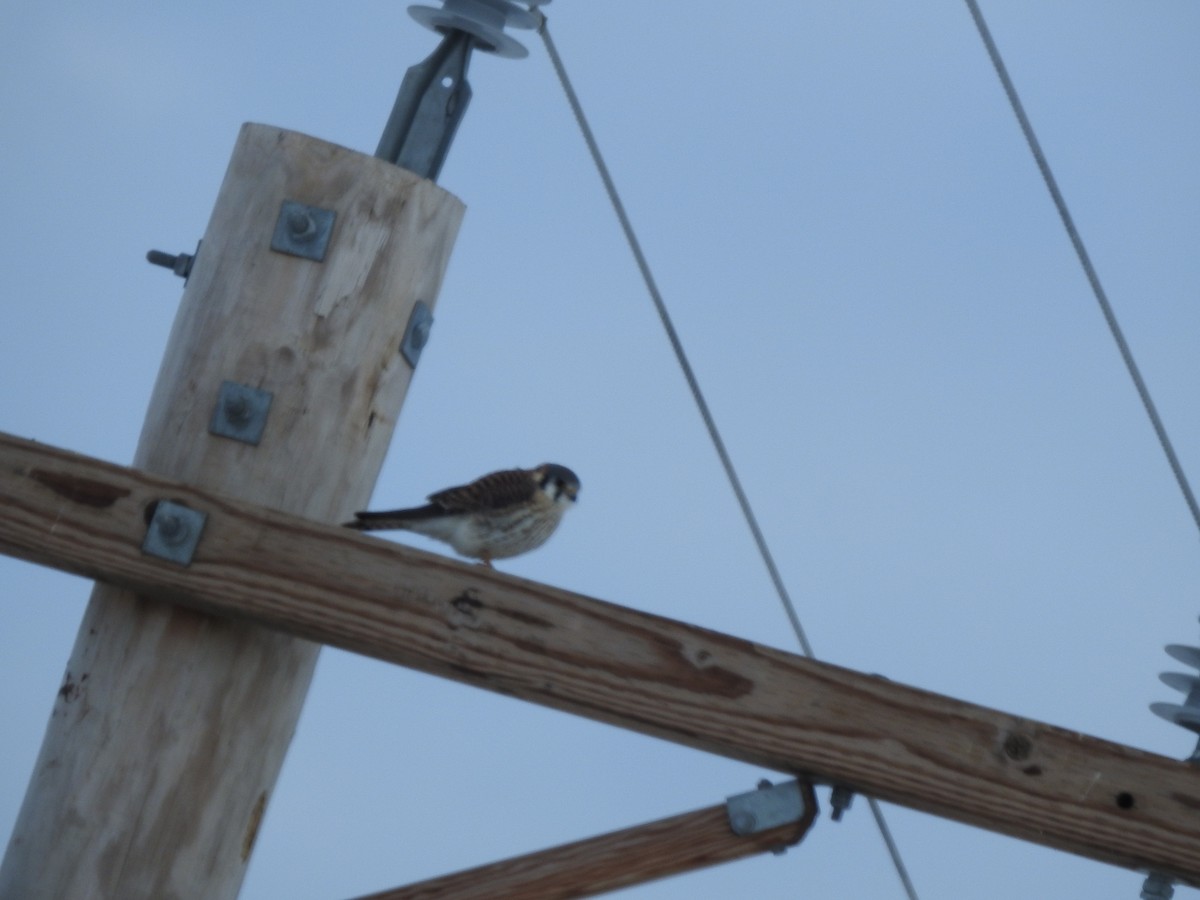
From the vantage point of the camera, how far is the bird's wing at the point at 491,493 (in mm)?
4126

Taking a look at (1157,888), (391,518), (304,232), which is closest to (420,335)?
(304,232)

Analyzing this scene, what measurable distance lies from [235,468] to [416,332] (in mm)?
349

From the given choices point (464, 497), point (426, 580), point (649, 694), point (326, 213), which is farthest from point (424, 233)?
point (464, 497)

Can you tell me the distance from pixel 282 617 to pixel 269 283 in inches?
20.7

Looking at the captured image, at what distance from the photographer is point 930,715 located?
259cm

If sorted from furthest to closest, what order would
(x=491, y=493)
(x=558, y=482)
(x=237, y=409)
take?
(x=558, y=482), (x=491, y=493), (x=237, y=409)

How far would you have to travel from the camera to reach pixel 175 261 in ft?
9.61

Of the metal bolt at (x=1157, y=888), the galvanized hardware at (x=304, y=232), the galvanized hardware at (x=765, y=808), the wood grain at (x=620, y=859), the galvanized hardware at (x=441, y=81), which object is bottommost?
the wood grain at (x=620, y=859)

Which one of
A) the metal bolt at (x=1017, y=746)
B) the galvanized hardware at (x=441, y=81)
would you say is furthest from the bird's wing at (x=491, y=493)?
the metal bolt at (x=1017, y=746)

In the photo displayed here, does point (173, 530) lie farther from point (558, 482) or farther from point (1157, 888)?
point (558, 482)

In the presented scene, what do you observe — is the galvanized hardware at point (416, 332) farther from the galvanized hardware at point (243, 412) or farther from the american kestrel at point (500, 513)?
the american kestrel at point (500, 513)

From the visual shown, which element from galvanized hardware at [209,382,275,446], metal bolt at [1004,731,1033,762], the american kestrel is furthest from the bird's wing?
metal bolt at [1004,731,1033,762]

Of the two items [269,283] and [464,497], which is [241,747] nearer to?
[269,283]

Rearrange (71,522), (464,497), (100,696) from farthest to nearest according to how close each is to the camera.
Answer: (464,497) < (100,696) < (71,522)
